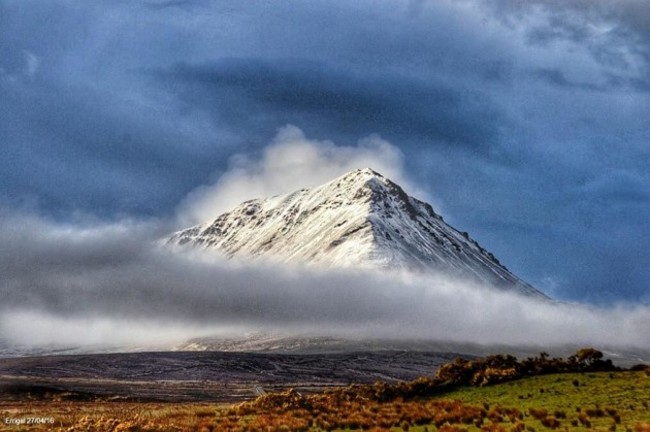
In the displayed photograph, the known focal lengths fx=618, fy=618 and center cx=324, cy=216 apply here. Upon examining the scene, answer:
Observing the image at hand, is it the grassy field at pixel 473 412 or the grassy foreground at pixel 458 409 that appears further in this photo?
the grassy foreground at pixel 458 409

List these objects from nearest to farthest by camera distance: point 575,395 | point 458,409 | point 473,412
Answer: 1. point 473,412
2. point 458,409
3. point 575,395

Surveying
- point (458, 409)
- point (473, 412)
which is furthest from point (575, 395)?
point (458, 409)

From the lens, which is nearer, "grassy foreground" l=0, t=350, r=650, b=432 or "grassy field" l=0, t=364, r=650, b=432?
"grassy field" l=0, t=364, r=650, b=432

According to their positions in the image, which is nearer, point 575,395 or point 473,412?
point 473,412

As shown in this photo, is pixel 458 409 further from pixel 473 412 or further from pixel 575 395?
pixel 575 395

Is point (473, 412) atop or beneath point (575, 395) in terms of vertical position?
beneath

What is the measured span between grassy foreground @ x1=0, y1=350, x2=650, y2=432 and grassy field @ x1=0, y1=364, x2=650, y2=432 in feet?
0.14

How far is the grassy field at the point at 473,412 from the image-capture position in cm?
2817

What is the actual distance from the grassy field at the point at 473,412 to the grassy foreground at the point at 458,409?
4 centimetres

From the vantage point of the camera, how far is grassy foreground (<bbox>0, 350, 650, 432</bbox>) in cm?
2853

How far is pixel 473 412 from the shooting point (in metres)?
30.9

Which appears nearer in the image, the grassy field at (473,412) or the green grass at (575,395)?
the grassy field at (473,412)

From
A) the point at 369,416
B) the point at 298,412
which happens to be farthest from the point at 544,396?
the point at 298,412

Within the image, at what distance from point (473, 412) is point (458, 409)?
3.89 ft
